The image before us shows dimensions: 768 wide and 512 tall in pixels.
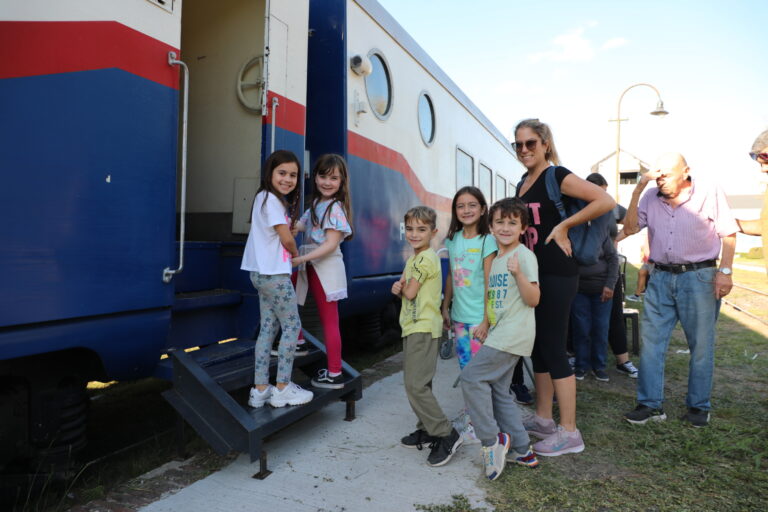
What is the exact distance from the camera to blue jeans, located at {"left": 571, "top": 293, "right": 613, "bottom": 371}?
4.31 m

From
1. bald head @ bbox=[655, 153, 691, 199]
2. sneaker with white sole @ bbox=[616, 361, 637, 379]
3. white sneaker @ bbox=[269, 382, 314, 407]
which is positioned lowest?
sneaker with white sole @ bbox=[616, 361, 637, 379]

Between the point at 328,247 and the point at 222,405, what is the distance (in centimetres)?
105

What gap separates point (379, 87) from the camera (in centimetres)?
453

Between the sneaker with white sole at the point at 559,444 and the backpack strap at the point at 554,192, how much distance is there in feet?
3.89

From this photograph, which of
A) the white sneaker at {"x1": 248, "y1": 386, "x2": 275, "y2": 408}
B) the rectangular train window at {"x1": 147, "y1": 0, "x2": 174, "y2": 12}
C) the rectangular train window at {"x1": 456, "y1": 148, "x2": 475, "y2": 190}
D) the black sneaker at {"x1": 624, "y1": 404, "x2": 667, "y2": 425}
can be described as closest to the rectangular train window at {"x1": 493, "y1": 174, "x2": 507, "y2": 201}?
the rectangular train window at {"x1": 456, "y1": 148, "x2": 475, "y2": 190}

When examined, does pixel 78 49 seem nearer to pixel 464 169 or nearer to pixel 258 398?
pixel 258 398

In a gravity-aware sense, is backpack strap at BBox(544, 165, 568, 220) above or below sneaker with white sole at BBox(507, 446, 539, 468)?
above

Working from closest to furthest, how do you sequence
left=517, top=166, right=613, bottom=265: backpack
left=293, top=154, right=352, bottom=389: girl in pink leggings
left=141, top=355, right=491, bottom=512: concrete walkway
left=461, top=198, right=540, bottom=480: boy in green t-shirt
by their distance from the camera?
1. left=141, top=355, right=491, bottom=512: concrete walkway
2. left=461, top=198, right=540, bottom=480: boy in green t-shirt
3. left=517, top=166, right=613, bottom=265: backpack
4. left=293, top=154, right=352, bottom=389: girl in pink leggings

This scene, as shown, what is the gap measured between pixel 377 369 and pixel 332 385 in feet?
5.21

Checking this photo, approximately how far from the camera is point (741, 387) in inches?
165

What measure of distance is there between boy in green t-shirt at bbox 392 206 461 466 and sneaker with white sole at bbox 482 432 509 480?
240mm

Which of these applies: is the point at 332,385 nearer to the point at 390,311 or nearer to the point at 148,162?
the point at 148,162

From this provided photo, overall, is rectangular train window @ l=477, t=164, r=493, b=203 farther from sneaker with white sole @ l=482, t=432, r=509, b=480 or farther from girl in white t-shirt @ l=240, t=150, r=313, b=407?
sneaker with white sole @ l=482, t=432, r=509, b=480

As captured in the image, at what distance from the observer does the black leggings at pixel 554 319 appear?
2.68 m
